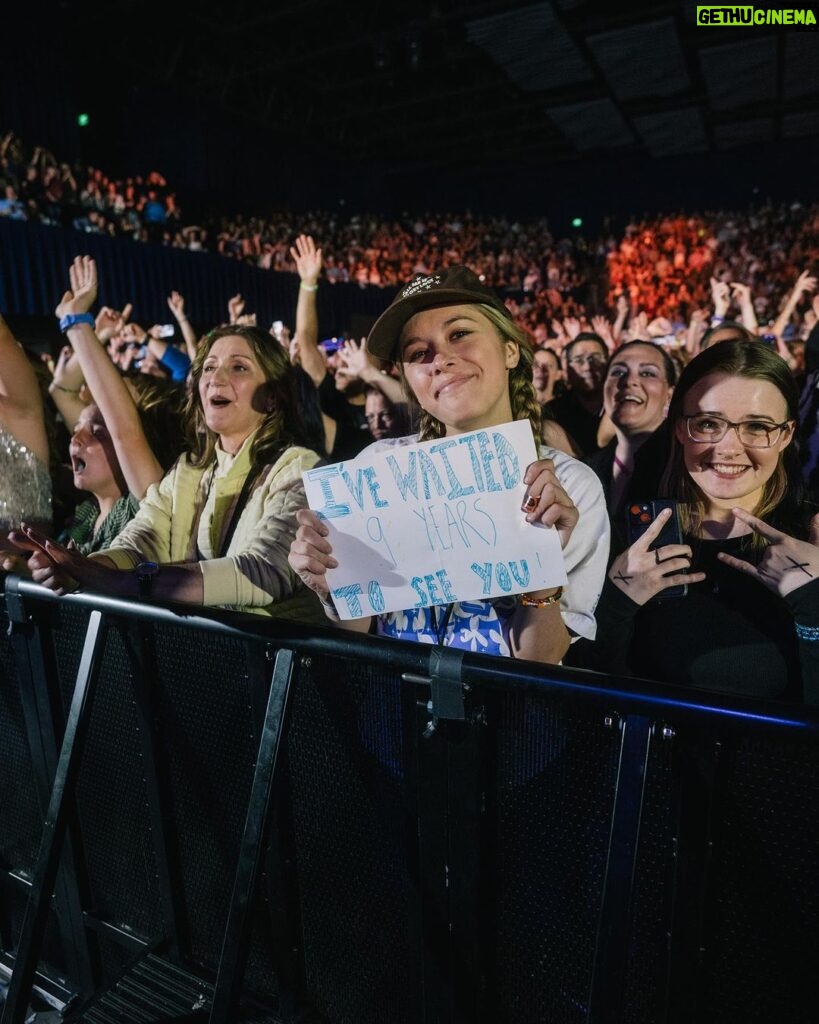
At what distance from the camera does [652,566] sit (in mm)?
1333

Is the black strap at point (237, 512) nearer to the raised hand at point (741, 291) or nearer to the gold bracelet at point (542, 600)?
the gold bracelet at point (542, 600)

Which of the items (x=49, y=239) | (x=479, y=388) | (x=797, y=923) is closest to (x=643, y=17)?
(x=49, y=239)

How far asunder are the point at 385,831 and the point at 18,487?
135 cm

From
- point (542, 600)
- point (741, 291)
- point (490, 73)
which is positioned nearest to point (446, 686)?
point (542, 600)

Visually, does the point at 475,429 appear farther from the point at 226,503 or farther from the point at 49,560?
the point at 49,560

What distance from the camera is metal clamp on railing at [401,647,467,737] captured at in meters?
1.16

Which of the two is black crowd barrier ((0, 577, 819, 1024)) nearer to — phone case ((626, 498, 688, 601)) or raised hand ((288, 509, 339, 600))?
raised hand ((288, 509, 339, 600))

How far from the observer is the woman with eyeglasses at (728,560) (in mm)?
1321

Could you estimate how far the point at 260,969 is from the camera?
1555 mm

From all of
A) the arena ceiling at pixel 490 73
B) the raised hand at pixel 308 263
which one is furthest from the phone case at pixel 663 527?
the arena ceiling at pixel 490 73

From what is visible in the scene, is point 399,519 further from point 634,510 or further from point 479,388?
point 634,510

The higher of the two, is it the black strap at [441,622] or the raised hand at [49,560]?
the raised hand at [49,560]

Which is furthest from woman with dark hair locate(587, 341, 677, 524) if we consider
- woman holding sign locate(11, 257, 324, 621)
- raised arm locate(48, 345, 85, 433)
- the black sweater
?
raised arm locate(48, 345, 85, 433)

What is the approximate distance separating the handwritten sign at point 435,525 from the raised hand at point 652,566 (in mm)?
226
